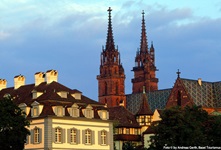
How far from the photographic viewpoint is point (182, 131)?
382ft

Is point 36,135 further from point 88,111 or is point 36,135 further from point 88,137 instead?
point 88,111

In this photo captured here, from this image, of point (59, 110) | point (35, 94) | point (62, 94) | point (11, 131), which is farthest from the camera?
point (35, 94)

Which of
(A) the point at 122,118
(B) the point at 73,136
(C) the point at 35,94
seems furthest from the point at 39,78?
(A) the point at 122,118

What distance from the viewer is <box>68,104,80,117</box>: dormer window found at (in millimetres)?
125375

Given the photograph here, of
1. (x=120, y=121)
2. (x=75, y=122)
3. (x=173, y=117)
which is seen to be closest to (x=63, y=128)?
(x=75, y=122)

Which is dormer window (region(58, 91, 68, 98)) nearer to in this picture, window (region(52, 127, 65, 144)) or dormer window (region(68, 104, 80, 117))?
dormer window (region(68, 104, 80, 117))

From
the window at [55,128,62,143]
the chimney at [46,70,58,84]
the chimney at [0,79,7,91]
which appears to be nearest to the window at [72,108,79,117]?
the window at [55,128,62,143]

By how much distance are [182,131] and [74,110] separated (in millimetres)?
20533

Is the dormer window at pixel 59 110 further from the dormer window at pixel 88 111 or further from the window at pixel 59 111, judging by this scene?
the dormer window at pixel 88 111

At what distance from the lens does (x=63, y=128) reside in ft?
407

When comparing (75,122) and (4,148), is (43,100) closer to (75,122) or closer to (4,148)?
(75,122)

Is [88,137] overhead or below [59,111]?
below

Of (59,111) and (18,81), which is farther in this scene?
(18,81)

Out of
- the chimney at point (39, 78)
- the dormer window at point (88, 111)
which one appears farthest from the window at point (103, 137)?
the chimney at point (39, 78)
